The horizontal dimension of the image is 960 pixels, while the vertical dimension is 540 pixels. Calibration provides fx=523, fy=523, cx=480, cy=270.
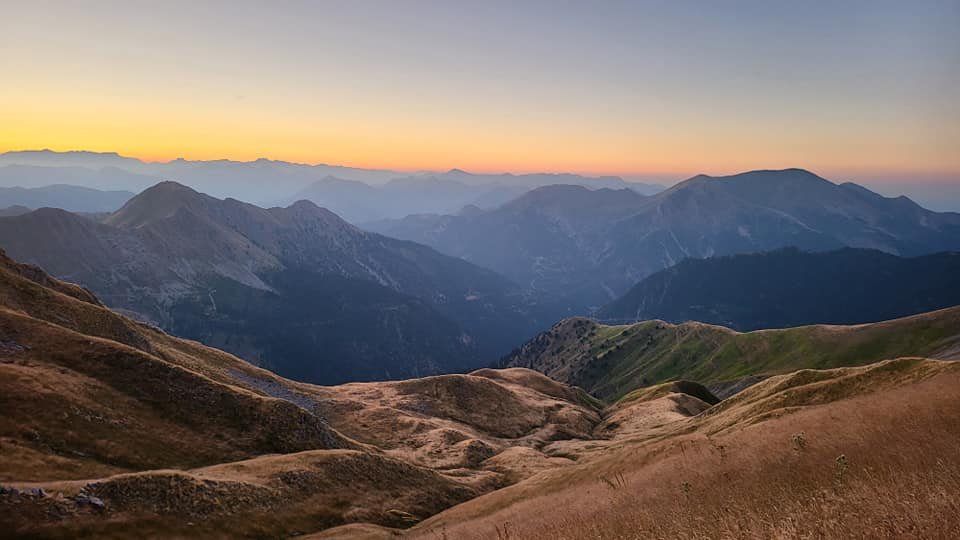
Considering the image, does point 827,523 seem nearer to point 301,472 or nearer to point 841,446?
point 841,446

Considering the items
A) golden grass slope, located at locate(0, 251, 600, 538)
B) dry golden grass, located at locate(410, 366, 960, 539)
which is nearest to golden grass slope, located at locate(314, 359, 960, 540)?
dry golden grass, located at locate(410, 366, 960, 539)

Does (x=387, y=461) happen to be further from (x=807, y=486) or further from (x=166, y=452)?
(x=807, y=486)

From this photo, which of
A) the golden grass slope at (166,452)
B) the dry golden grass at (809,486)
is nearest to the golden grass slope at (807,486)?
the dry golden grass at (809,486)

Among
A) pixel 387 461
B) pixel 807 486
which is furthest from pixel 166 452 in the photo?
pixel 807 486

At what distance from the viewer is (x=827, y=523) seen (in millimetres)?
11453

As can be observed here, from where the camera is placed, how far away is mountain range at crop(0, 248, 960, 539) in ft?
52.7

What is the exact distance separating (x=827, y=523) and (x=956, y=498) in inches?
124

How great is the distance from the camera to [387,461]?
59250 millimetres

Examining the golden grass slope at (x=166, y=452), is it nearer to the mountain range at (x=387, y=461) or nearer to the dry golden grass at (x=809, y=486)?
the mountain range at (x=387, y=461)

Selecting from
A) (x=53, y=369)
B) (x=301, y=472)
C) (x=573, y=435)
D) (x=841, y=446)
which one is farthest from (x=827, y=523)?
(x=573, y=435)

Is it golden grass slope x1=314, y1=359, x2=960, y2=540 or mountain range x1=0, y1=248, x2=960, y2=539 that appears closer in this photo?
golden grass slope x1=314, y1=359, x2=960, y2=540

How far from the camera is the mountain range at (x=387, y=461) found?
16.1 m

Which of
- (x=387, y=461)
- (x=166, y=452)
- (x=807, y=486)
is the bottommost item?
(x=387, y=461)

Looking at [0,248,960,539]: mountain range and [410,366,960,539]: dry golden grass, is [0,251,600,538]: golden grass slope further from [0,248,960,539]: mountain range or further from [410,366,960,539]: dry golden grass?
[410,366,960,539]: dry golden grass
